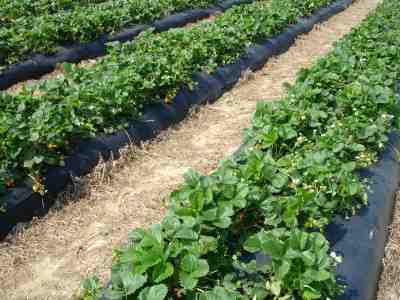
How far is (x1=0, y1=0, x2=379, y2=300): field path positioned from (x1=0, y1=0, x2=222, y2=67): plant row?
10.6ft

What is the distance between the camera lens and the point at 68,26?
28.1 feet

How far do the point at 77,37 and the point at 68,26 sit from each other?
281mm

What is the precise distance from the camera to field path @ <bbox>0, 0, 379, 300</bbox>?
12.1 feet

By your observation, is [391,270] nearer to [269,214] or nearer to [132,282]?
[269,214]

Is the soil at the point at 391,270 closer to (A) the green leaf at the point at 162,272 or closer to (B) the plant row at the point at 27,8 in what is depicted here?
(A) the green leaf at the point at 162,272

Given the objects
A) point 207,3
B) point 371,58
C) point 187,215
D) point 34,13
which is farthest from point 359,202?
point 207,3

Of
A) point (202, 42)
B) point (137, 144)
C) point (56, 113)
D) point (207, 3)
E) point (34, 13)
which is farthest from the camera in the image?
point (207, 3)

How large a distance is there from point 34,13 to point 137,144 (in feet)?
21.0

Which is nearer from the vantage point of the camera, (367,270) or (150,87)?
(367,270)

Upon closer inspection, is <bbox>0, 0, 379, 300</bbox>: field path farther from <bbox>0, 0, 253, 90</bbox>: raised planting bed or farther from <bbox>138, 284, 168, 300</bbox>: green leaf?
<bbox>0, 0, 253, 90</bbox>: raised planting bed

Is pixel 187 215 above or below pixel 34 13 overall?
below

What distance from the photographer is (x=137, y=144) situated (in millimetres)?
5523

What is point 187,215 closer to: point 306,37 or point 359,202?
point 359,202

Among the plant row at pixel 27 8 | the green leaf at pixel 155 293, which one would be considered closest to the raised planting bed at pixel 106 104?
the green leaf at pixel 155 293
